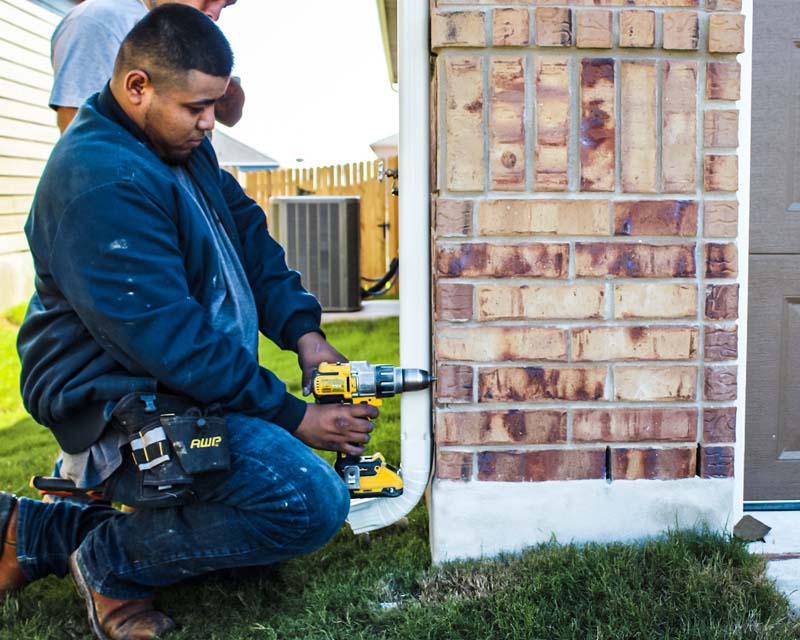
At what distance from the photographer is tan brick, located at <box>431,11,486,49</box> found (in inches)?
101

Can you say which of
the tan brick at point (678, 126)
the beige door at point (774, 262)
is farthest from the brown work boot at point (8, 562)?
the beige door at point (774, 262)

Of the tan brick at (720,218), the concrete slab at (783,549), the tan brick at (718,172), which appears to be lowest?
the concrete slab at (783,549)

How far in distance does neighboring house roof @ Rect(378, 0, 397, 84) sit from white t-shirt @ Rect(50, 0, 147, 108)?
4.32 meters

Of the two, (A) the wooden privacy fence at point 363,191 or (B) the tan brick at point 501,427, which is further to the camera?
(A) the wooden privacy fence at point 363,191

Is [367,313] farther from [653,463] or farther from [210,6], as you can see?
[653,463]

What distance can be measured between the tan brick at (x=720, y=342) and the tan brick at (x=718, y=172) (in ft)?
1.40

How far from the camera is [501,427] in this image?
108 inches

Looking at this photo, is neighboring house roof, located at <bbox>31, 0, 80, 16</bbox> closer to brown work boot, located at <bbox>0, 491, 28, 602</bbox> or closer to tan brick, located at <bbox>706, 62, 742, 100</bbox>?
brown work boot, located at <bbox>0, 491, 28, 602</bbox>

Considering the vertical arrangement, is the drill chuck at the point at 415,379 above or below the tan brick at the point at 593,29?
below

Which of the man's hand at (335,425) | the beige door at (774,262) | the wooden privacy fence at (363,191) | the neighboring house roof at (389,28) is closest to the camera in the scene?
the man's hand at (335,425)

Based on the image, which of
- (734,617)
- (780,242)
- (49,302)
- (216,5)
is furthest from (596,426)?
(216,5)

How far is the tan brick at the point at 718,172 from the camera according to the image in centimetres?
267

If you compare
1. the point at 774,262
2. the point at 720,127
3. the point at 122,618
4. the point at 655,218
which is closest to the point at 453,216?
the point at 655,218

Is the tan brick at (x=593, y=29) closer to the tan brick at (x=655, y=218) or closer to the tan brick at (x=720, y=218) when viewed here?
the tan brick at (x=655, y=218)
